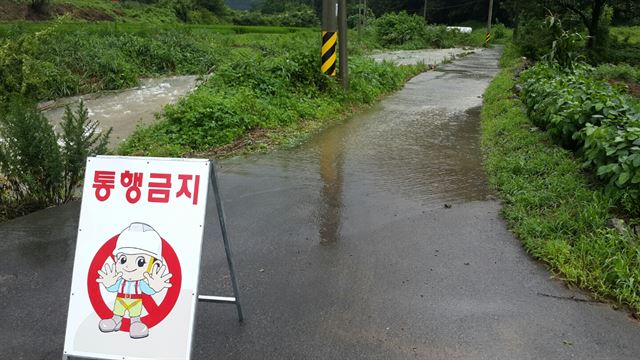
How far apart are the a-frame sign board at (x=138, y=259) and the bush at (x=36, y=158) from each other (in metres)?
2.83

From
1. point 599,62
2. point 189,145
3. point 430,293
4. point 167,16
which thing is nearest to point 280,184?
point 189,145

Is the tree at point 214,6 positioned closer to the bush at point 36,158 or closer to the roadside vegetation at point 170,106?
the roadside vegetation at point 170,106

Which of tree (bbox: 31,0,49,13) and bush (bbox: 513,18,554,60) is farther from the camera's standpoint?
tree (bbox: 31,0,49,13)

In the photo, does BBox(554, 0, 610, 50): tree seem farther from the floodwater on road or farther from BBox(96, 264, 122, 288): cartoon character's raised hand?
BBox(96, 264, 122, 288): cartoon character's raised hand

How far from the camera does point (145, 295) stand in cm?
262

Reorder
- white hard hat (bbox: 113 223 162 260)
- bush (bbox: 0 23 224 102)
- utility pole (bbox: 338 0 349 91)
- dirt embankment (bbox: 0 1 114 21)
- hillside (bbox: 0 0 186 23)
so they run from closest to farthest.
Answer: white hard hat (bbox: 113 223 162 260) < bush (bbox: 0 23 224 102) < utility pole (bbox: 338 0 349 91) < dirt embankment (bbox: 0 1 114 21) < hillside (bbox: 0 0 186 23)

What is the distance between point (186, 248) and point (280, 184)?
335cm

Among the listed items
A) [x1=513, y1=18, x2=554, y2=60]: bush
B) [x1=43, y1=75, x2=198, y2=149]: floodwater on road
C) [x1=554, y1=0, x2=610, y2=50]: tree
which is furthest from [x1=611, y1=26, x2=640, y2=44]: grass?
[x1=43, y1=75, x2=198, y2=149]: floodwater on road

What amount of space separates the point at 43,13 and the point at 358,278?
130 feet

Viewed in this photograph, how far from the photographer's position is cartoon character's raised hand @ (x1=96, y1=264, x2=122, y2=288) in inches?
105

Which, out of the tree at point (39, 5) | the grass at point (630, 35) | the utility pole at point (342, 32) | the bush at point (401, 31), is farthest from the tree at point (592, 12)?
the tree at point (39, 5)

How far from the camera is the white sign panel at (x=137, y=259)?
2.57m

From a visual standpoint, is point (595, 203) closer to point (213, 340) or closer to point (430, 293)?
point (430, 293)

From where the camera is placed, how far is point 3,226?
4.88 meters
